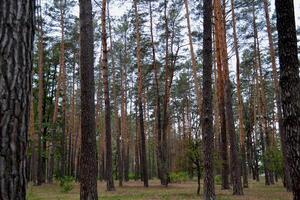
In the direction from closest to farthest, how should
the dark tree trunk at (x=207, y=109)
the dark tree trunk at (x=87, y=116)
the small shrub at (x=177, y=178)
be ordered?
1. the dark tree trunk at (x=87, y=116)
2. the dark tree trunk at (x=207, y=109)
3. the small shrub at (x=177, y=178)

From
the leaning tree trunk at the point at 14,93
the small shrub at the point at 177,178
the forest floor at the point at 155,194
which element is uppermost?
the leaning tree trunk at the point at 14,93

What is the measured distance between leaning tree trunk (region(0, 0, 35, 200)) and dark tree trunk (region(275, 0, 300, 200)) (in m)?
4.07

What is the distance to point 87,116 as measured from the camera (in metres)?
7.15

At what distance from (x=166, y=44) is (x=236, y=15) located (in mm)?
4839

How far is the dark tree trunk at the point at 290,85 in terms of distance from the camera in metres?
4.90

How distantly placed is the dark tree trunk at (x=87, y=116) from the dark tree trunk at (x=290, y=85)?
12.6ft

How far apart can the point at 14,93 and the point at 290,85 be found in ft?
13.8

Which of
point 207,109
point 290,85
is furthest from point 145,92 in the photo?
point 290,85

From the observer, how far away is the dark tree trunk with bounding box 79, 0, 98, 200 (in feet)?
23.0

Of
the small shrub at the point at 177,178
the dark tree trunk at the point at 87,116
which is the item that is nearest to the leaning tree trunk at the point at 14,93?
the dark tree trunk at the point at 87,116

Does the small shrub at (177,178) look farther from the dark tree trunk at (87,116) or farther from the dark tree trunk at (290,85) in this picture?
the dark tree trunk at (290,85)

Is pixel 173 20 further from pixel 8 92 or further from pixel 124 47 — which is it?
pixel 8 92

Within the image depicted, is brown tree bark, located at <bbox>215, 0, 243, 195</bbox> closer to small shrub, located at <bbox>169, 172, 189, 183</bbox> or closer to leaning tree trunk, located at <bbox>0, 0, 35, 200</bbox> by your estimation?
small shrub, located at <bbox>169, 172, 189, 183</bbox>

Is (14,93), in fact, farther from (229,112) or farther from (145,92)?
(145,92)
